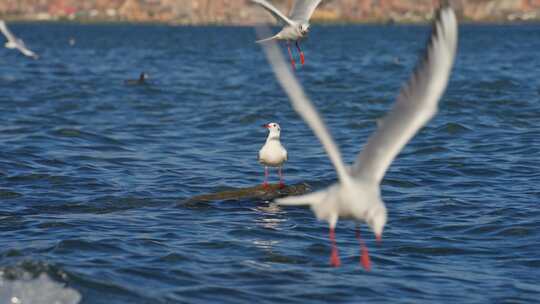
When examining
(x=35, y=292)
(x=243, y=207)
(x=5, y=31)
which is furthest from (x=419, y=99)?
(x=5, y=31)

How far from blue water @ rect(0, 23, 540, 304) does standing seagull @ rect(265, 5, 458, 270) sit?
1.66 meters

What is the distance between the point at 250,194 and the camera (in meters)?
15.3

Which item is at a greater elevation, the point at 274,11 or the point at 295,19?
the point at 295,19

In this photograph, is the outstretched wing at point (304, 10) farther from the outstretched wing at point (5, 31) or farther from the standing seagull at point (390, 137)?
the outstretched wing at point (5, 31)

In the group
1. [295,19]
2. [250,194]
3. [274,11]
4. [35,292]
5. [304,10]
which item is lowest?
[35,292]

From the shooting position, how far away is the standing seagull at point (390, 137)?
8.33 m

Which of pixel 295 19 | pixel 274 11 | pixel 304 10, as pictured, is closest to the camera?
pixel 274 11

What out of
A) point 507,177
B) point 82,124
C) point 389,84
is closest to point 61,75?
point 389,84

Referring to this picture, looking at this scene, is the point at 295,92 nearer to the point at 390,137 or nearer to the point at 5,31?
the point at 390,137

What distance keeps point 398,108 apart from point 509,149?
1290 centimetres

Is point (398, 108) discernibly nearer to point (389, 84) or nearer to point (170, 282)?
point (170, 282)

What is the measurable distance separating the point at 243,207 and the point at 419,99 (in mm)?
6427

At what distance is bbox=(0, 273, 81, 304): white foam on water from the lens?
1005 cm

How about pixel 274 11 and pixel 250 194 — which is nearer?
pixel 250 194
